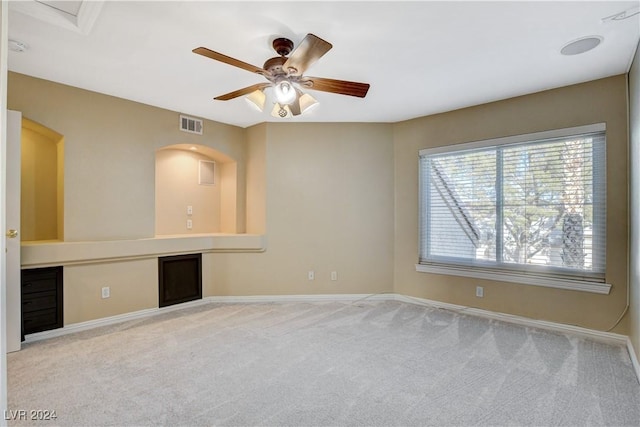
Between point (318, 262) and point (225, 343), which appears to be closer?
point (225, 343)

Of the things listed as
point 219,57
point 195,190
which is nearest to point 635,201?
point 219,57

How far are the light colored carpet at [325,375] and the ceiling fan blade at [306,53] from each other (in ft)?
7.25

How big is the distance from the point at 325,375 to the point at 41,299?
282cm

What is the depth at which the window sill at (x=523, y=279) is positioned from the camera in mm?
3135

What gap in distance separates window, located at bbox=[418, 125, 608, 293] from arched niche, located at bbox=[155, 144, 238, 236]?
2.82 m

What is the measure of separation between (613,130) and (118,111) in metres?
5.02

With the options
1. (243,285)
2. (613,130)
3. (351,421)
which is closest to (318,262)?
(243,285)

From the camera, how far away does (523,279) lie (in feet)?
11.7

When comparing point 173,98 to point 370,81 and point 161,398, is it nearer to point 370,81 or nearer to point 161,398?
point 370,81

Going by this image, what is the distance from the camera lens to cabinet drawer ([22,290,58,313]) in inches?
122

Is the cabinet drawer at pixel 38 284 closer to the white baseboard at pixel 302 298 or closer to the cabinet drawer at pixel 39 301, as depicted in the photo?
the cabinet drawer at pixel 39 301

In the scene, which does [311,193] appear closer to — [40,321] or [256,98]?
[256,98]

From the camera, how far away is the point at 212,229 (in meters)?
5.06

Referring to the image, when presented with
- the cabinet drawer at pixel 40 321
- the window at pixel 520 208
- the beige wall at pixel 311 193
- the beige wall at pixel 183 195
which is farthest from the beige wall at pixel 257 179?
the cabinet drawer at pixel 40 321
